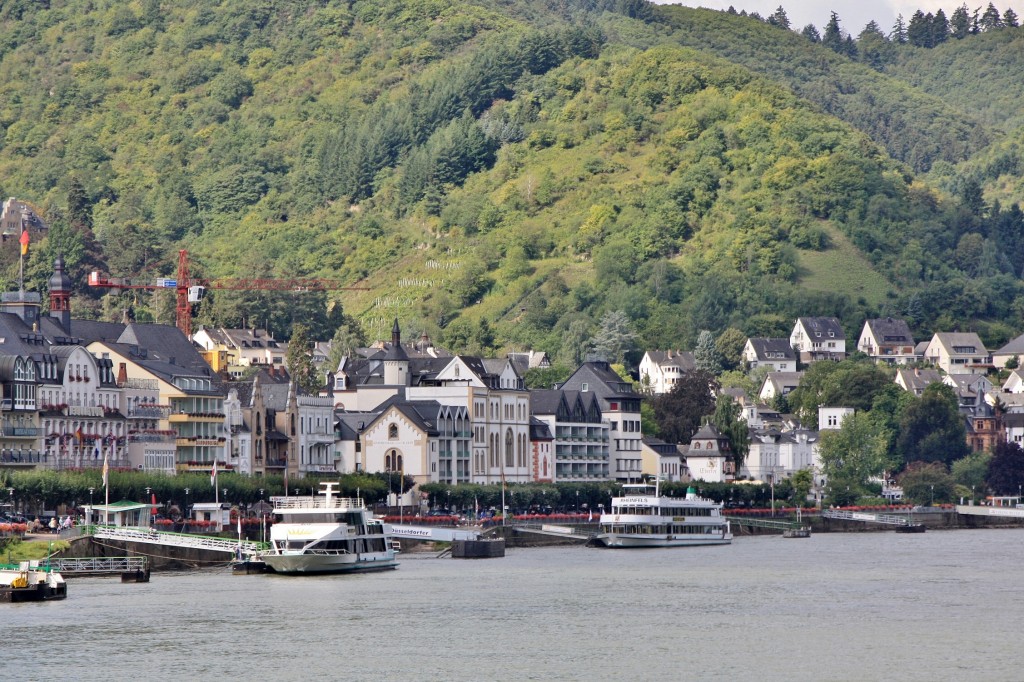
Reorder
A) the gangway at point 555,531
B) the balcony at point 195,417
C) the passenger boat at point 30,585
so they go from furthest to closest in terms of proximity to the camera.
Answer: the gangway at point 555,531 < the balcony at point 195,417 < the passenger boat at point 30,585

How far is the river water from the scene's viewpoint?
8712 centimetres

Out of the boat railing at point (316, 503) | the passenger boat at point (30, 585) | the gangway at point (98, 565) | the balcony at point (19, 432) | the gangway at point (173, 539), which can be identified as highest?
the balcony at point (19, 432)

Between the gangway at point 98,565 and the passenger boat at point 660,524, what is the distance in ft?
178

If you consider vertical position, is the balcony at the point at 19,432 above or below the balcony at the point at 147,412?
below

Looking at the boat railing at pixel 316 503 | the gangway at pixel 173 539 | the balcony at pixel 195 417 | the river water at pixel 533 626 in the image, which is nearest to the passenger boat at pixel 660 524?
the balcony at pixel 195 417

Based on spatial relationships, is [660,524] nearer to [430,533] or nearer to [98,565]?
[430,533]

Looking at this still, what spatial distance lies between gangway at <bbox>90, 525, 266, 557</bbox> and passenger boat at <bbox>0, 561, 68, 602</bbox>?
682 inches

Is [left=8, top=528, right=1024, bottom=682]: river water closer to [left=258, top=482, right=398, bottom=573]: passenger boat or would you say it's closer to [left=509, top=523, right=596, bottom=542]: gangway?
[left=258, top=482, right=398, bottom=573]: passenger boat

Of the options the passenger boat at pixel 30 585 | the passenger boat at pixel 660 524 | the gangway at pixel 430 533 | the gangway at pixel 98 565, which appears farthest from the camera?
the passenger boat at pixel 660 524

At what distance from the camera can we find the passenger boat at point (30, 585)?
106m

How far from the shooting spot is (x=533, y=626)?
101375 millimetres

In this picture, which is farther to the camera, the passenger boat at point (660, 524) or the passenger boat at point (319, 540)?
the passenger boat at point (660, 524)

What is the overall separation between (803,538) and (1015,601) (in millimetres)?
80962

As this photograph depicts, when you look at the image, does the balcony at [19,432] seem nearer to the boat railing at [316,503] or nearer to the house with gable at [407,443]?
the boat railing at [316,503]
